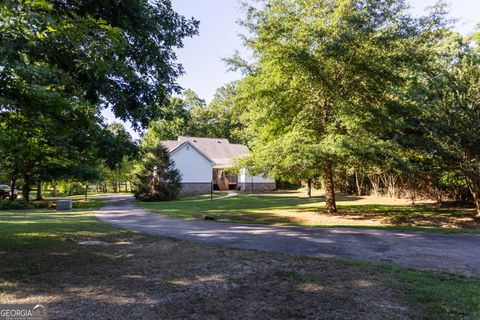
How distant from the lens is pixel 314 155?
1348cm

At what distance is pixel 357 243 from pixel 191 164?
2993cm

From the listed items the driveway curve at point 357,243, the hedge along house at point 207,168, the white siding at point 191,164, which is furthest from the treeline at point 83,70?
the white siding at point 191,164

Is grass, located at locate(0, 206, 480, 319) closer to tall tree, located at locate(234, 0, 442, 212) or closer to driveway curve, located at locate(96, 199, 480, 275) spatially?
driveway curve, located at locate(96, 199, 480, 275)

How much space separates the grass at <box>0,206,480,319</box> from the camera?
165 inches

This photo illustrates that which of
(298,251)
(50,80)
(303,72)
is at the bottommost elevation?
(298,251)

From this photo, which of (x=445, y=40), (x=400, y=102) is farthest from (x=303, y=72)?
(x=445, y=40)

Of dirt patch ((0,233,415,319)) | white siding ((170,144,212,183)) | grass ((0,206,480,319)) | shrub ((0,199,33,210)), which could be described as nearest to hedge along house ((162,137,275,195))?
white siding ((170,144,212,183))

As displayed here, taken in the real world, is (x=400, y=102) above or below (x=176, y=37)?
below

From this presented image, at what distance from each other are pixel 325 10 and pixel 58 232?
43.8ft

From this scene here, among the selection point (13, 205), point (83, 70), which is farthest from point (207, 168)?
point (83, 70)

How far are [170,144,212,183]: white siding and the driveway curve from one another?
25.2 meters

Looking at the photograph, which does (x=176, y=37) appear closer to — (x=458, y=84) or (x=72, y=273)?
(x=72, y=273)

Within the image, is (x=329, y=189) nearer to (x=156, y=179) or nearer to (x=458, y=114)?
(x=458, y=114)

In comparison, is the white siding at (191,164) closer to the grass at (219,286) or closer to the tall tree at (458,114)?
the tall tree at (458,114)
